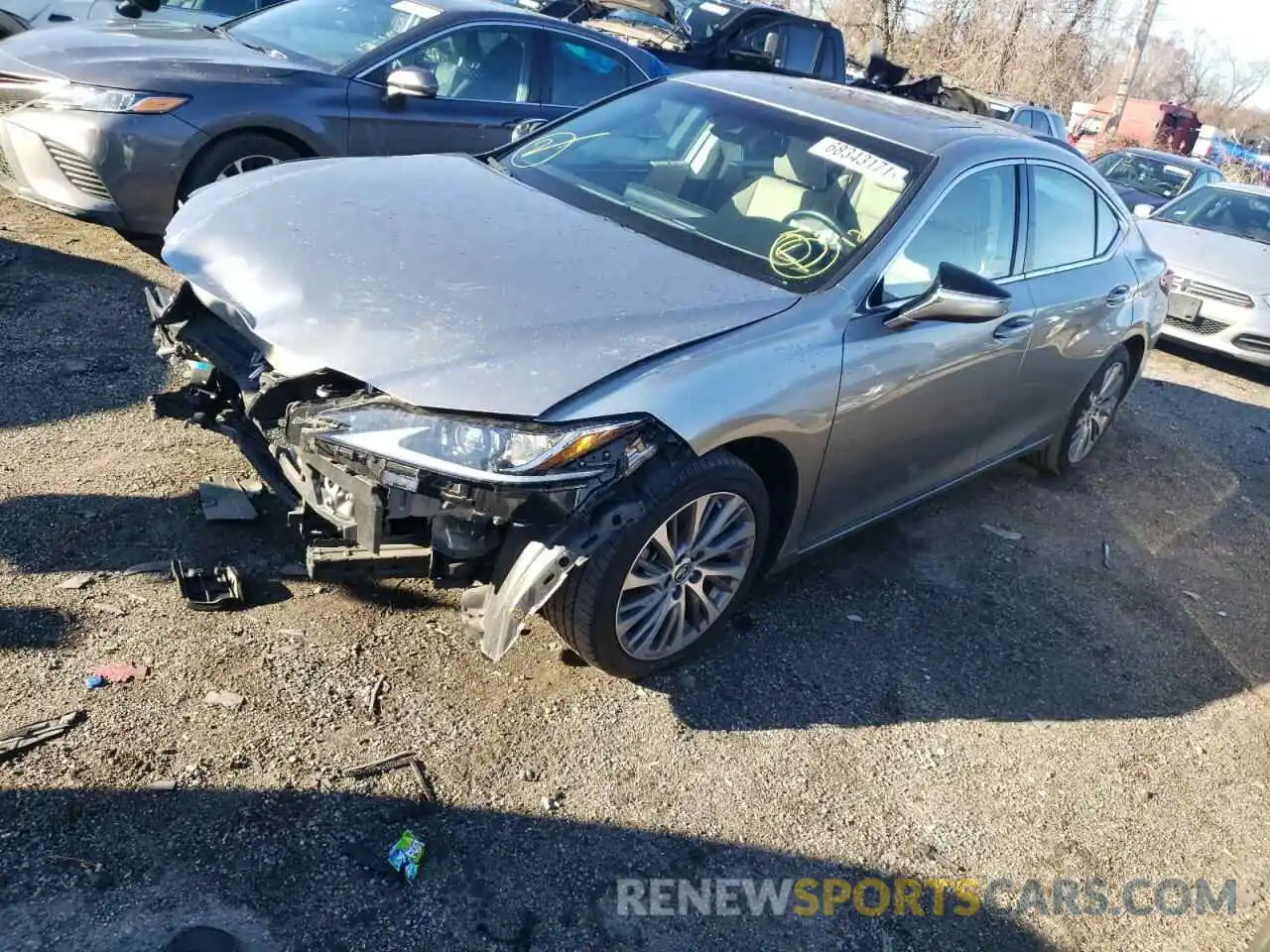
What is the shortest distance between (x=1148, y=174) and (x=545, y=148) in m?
11.7

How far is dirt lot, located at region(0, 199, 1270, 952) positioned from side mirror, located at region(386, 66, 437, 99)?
228 centimetres

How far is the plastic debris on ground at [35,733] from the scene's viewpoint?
104 inches

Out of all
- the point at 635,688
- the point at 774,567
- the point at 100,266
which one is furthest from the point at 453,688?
the point at 100,266

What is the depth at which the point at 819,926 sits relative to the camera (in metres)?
2.70

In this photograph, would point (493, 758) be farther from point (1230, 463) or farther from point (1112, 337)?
point (1230, 463)

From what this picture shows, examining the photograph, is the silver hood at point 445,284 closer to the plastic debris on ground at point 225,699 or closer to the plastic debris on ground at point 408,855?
the plastic debris on ground at point 225,699

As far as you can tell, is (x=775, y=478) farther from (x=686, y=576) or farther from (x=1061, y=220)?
(x=1061, y=220)

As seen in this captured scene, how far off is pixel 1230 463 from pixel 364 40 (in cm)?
605

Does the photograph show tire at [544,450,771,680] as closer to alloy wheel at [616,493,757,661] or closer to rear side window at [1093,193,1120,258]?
alloy wheel at [616,493,757,661]

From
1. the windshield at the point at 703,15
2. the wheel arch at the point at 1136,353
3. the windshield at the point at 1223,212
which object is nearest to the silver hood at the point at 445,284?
the wheel arch at the point at 1136,353

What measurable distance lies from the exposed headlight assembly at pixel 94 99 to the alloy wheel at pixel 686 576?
4.09 m

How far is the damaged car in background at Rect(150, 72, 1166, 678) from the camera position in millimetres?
2771

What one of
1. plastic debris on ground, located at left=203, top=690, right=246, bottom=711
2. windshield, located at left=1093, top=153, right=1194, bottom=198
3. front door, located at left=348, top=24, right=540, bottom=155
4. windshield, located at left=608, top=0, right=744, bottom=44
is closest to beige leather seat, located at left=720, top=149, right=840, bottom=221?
plastic debris on ground, located at left=203, top=690, right=246, bottom=711

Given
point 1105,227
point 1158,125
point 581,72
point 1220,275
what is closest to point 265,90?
point 581,72
